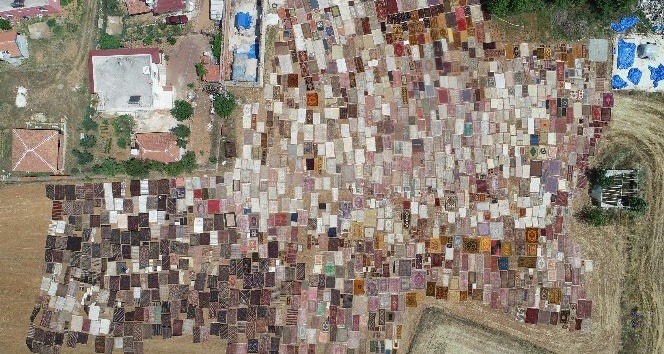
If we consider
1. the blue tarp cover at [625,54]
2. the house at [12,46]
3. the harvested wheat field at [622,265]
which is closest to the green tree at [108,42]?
the house at [12,46]

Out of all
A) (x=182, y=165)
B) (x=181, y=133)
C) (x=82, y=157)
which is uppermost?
(x=181, y=133)

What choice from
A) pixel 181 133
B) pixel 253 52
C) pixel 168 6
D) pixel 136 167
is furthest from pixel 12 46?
pixel 253 52

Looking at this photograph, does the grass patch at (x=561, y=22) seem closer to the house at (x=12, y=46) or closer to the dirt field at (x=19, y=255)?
the house at (x=12, y=46)

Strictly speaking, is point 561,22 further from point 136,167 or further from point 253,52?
point 136,167

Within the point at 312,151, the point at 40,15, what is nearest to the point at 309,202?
the point at 312,151

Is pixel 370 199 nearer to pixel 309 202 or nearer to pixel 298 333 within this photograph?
pixel 309 202

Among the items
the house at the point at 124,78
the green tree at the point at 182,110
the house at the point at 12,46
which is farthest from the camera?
the green tree at the point at 182,110

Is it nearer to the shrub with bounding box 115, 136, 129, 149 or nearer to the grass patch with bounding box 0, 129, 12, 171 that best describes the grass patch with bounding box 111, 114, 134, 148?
the shrub with bounding box 115, 136, 129, 149

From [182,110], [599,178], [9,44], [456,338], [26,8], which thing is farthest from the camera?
[456,338]
